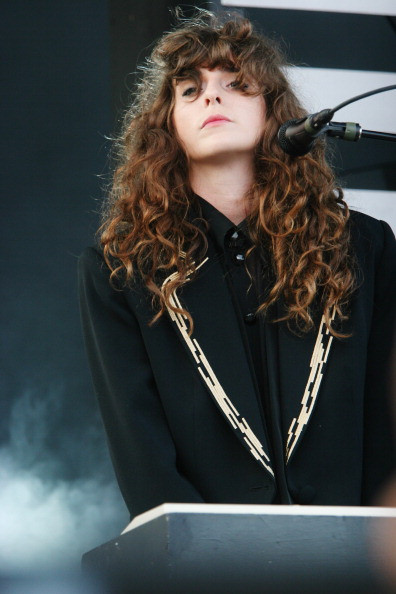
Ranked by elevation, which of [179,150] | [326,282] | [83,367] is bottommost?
[83,367]

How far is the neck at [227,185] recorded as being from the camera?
2191 mm

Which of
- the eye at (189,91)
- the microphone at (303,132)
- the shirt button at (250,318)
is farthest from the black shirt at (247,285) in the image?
the microphone at (303,132)

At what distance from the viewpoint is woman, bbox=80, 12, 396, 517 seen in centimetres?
196

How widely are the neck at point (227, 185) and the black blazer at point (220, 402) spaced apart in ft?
0.41

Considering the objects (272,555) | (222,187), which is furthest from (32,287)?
(272,555)

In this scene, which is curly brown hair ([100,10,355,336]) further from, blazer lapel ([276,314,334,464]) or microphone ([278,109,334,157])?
microphone ([278,109,334,157])

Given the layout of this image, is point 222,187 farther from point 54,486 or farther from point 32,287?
point 54,486

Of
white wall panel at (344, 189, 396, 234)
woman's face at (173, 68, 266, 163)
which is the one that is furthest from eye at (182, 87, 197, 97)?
white wall panel at (344, 189, 396, 234)

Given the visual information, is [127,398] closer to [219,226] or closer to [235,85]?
[219,226]

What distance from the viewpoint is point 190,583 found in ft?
3.08

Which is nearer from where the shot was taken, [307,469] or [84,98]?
[307,469]

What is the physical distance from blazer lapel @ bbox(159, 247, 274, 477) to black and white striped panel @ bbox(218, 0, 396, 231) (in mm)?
828

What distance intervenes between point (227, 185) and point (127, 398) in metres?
0.56

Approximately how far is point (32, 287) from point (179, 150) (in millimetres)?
659
